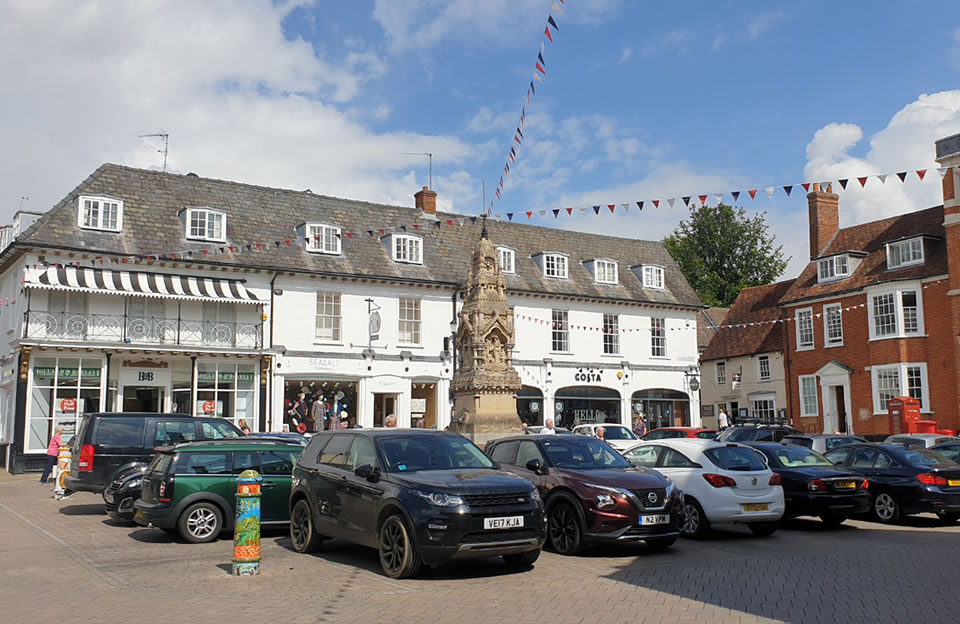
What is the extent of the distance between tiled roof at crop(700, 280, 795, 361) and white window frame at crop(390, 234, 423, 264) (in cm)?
A: 1835

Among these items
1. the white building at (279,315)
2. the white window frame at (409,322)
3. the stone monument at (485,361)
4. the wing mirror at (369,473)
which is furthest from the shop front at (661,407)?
the wing mirror at (369,473)

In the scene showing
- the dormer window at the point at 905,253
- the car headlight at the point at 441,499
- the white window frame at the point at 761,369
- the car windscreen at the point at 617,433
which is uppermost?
the dormer window at the point at 905,253

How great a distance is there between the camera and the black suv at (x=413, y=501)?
372 inches

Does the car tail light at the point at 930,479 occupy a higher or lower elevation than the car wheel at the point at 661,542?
higher

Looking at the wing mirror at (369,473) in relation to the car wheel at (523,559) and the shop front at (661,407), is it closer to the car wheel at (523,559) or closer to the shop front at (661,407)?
the car wheel at (523,559)

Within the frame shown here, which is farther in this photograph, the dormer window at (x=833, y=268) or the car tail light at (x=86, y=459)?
the dormer window at (x=833, y=268)

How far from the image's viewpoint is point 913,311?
3378cm

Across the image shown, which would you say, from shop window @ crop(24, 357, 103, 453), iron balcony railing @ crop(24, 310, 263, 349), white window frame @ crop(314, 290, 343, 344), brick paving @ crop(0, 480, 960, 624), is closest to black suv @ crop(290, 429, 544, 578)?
brick paving @ crop(0, 480, 960, 624)

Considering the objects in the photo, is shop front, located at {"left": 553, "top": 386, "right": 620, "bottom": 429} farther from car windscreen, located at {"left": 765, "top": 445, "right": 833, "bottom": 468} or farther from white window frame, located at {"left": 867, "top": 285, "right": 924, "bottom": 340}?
car windscreen, located at {"left": 765, "top": 445, "right": 833, "bottom": 468}

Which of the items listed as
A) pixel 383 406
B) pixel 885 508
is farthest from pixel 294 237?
pixel 885 508

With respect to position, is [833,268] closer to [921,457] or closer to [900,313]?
[900,313]

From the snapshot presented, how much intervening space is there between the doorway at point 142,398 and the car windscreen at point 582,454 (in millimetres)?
20292

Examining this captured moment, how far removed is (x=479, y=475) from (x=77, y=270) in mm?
21489

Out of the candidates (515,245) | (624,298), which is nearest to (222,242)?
(515,245)
